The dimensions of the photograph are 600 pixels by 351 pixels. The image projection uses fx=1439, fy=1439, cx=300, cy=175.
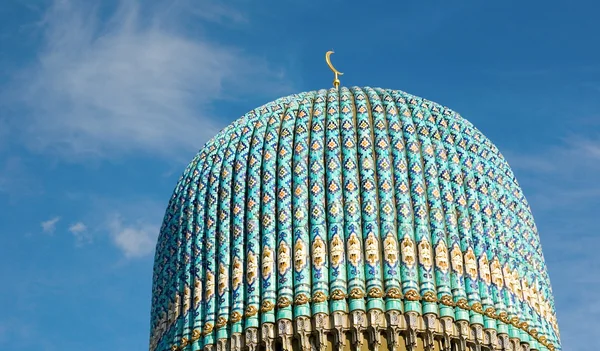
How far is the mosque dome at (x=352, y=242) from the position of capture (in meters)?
21.5

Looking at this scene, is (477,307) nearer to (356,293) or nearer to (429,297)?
(429,297)

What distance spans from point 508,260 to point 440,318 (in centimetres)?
180

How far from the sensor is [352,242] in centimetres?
2183

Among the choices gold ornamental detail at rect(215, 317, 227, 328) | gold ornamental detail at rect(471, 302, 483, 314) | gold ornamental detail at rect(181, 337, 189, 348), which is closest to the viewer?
gold ornamental detail at rect(471, 302, 483, 314)

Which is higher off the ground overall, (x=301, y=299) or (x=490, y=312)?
(x=301, y=299)

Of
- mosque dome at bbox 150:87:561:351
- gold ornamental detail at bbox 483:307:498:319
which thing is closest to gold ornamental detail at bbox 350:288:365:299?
mosque dome at bbox 150:87:561:351

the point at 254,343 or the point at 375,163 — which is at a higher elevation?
the point at 375,163

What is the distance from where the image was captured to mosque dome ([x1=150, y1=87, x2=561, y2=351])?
70.5 ft

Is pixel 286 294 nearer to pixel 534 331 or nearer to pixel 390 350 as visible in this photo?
pixel 390 350

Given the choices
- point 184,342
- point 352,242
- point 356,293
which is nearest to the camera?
point 356,293

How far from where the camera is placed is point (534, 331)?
73.4ft

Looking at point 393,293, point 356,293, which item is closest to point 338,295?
point 356,293

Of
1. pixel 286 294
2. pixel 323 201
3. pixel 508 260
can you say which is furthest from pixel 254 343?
pixel 508 260

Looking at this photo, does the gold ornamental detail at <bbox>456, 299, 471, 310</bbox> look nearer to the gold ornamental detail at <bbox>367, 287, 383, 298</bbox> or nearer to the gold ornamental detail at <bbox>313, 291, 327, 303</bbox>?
the gold ornamental detail at <bbox>367, 287, 383, 298</bbox>
